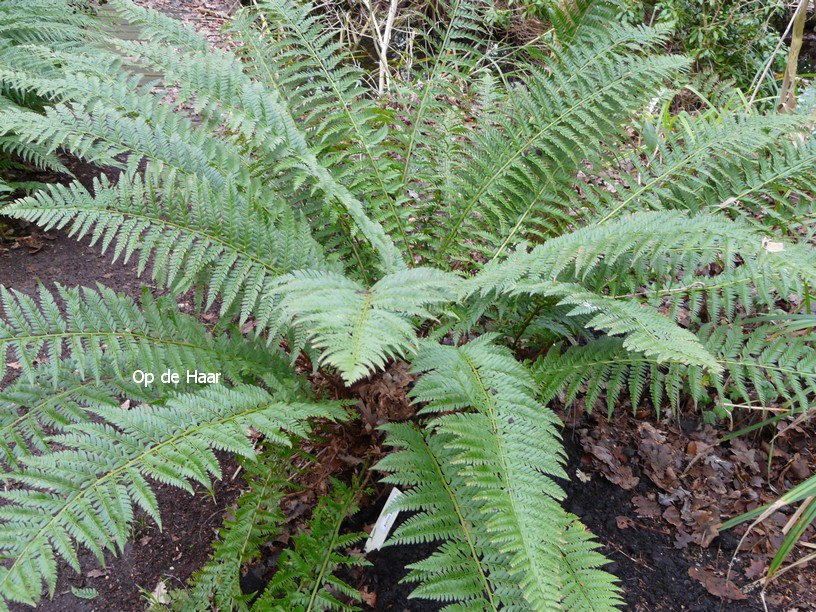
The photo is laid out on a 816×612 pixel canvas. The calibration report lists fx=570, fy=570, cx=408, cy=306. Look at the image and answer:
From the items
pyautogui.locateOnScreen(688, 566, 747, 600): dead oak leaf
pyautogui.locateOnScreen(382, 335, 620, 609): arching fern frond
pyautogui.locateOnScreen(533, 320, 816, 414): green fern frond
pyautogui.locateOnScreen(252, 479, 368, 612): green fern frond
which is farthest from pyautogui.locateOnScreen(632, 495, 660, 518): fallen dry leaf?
pyautogui.locateOnScreen(252, 479, 368, 612): green fern frond

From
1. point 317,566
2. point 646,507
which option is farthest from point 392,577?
point 646,507

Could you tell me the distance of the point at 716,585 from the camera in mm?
1689

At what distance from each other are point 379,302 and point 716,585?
1359mm

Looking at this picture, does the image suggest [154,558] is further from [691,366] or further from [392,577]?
[691,366]

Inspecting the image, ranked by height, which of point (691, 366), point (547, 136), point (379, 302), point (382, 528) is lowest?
point (382, 528)

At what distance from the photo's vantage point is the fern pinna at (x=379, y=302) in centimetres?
120

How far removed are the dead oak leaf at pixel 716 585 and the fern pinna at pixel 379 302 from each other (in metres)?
0.57

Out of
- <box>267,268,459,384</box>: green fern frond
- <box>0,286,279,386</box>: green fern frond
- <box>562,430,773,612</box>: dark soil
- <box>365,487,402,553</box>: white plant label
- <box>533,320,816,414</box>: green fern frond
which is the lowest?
<box>562,430,773,612</box>: dark soil

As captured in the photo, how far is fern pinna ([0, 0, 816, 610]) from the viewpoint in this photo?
1.20 meters

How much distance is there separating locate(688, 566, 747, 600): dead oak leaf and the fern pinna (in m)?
0.57

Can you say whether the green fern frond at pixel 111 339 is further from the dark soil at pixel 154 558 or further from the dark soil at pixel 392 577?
the dark soil at pixel 392 577

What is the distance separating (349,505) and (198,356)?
611 mm

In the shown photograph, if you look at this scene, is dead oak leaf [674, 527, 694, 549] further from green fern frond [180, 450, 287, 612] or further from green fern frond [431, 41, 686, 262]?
green fern frond [180, 450, 287, 612]

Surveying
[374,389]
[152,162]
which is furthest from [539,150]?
[152,162]
